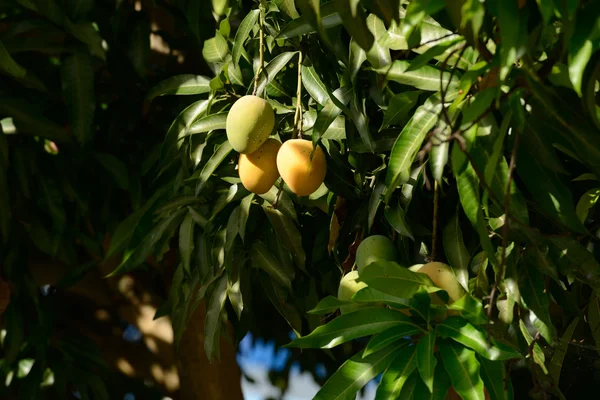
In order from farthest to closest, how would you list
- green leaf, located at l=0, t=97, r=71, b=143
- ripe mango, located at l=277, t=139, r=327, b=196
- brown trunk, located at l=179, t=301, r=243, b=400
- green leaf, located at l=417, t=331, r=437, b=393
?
brown trunk, located at l=179, t=301, r=243, b=400 < green leaf, located at l=0, t=97, r=71, b=143 < ripe mango, located at l=277, t=139, r=327, b=196 < green leaf, located at l=417, t=331, r=437, b=393

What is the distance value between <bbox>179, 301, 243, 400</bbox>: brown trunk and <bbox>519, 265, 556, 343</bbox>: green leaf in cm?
109

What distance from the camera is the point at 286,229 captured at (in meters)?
1.33

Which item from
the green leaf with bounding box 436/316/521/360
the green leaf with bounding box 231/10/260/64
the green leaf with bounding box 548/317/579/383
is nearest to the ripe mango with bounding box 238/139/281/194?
the green leaf with bounding box 231/10/260/64

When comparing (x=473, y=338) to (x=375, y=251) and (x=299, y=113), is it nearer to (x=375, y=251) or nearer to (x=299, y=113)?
(x=375, y=251)

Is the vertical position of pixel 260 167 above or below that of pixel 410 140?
below

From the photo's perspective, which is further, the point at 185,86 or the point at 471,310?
the point at 185,86

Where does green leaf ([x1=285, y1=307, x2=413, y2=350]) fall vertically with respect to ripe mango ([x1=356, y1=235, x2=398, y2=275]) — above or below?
above

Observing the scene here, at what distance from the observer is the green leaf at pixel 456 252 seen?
1.15 metres

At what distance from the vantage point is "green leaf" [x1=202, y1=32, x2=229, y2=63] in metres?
1.36

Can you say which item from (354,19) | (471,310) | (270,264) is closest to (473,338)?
(471,310)

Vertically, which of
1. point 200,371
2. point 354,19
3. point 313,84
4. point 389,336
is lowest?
point 200,371

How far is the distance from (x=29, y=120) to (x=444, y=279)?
1028mm

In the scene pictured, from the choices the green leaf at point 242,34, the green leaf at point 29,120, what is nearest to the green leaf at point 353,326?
the green leaf at point 242,34

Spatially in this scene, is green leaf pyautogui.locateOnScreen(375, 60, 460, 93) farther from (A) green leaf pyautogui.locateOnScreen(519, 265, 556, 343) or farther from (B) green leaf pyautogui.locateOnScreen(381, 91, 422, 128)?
(A) green leaf pyautogui.locateOnScreen(519, 265, 556, 343)
